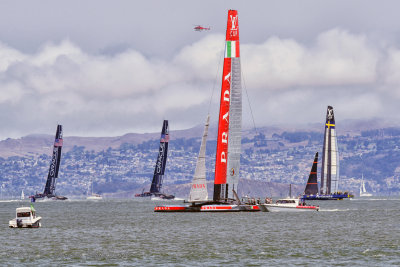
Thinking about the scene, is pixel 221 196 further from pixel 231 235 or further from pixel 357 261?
pixel 357 261

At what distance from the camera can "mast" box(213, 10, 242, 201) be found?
13375cm

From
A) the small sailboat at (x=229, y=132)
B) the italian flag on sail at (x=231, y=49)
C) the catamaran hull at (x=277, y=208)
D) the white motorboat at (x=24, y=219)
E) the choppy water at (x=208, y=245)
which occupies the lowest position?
the choppy water at (x=208, y=245)

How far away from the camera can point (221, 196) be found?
13700 centimetres

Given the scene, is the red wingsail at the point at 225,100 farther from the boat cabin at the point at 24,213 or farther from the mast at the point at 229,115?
the boat cabin at the point at 24,213

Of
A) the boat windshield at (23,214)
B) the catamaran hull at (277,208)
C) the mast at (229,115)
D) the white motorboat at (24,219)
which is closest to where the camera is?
the white motorboat at (24,219)

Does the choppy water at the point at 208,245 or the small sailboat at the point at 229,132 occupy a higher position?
the small sailboat at the point at 229,132

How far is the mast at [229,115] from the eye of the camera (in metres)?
134

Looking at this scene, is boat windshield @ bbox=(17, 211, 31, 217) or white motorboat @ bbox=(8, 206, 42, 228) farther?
boat windshield @ bbox=(17, 211, 31, 217)

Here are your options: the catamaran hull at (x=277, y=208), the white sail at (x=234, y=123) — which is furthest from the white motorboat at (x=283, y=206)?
the white sail at (x=234, y=123)

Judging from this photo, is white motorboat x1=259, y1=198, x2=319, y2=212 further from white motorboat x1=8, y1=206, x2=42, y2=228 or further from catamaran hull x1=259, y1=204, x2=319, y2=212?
white motorboat x1=8, y1=206, x2=42, y2=228

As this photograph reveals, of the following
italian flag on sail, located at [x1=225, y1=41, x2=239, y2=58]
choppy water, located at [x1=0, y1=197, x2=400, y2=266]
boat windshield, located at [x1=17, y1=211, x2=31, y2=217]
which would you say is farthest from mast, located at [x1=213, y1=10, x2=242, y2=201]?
boat windshield, located at [x1=17, y1=211, x2=31, y2=217]

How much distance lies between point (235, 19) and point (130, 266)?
77238 mm

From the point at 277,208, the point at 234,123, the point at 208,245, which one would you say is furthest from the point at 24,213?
the point at 277,208

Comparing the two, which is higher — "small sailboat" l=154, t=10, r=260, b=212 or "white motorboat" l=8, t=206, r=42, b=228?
"small sailboat" l=154, t=10, r=260, b=212
